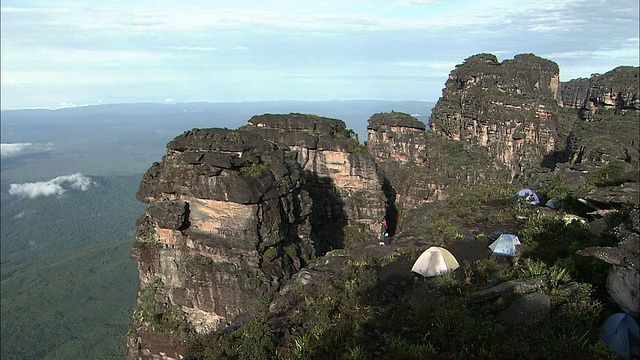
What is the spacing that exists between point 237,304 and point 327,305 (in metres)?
11.0

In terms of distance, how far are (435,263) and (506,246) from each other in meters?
2.93

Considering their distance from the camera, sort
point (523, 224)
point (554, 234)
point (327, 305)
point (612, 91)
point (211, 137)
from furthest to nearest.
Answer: point (612, 91) < point (211, 137) < point (523, 224) < point (554, 234) < point (327, 305)

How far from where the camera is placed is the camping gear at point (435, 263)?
14.8 meters

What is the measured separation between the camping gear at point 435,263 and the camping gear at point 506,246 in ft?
5.72

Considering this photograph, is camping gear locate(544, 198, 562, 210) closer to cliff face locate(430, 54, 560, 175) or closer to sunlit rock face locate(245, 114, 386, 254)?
sunlit rock face locate(245, 114, 386, 254)

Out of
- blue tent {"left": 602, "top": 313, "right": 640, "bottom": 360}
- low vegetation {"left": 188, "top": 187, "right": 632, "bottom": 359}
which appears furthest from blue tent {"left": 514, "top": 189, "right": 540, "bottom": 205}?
blue tent {"left": 602, "top": 313, "right": 640, "bottom": 360}

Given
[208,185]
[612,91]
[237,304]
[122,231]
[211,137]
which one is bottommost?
[122,231]

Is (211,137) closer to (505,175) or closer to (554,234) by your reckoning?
(554,234)

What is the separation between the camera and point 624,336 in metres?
8.71

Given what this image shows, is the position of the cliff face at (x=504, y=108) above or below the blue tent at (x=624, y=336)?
above

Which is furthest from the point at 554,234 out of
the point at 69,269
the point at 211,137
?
the point at 69,269

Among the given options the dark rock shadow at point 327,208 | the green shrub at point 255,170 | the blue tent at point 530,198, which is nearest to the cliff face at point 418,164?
the dark rock shadow at point 327,208

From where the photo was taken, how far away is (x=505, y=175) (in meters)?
45.3

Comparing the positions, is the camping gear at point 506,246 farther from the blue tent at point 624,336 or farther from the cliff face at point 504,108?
the cliff face at point 504,108
